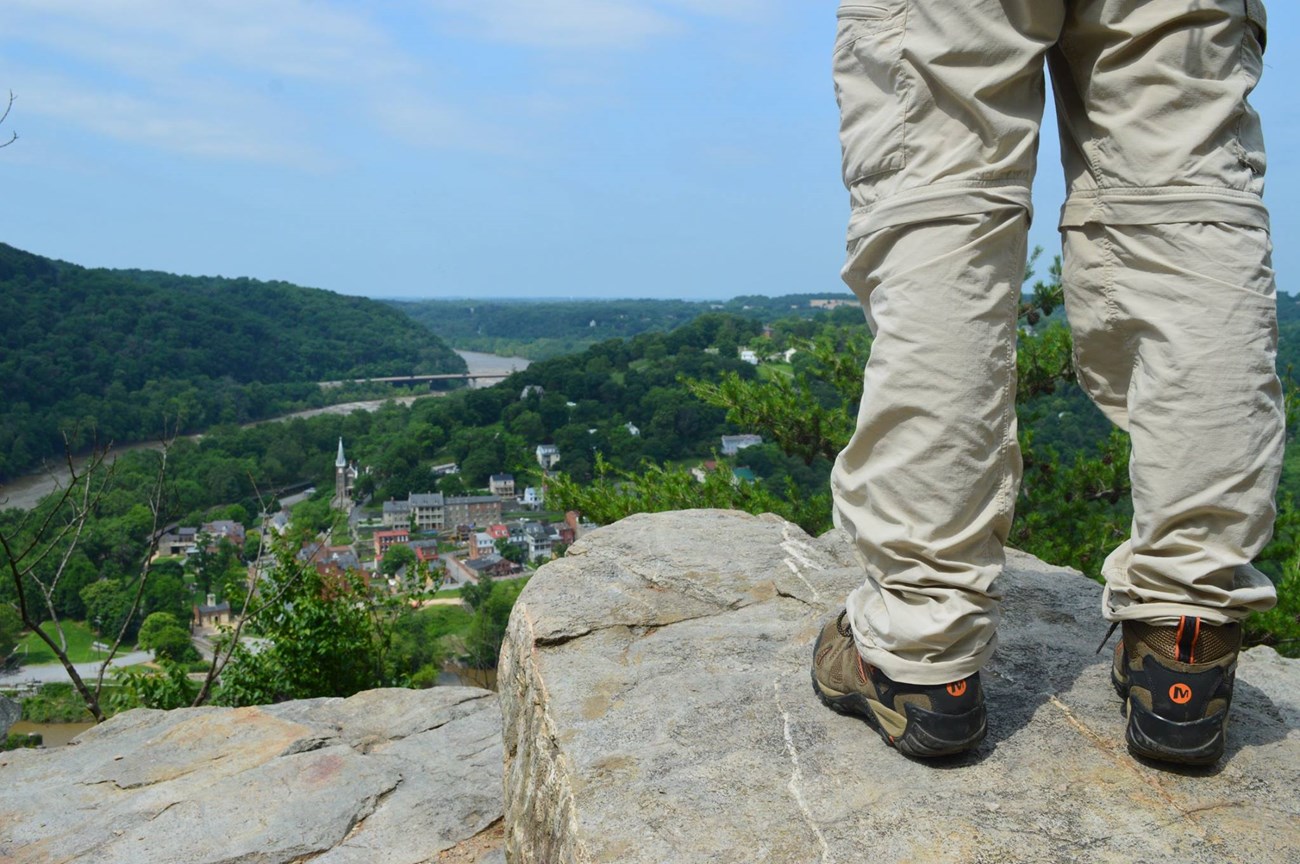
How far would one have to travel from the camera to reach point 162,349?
1275 inches

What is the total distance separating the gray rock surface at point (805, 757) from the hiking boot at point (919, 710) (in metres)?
0.05

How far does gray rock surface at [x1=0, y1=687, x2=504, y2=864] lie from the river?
2260 millimetres

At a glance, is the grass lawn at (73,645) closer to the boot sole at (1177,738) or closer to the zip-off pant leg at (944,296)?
the zip-off pant leg at (944,296)

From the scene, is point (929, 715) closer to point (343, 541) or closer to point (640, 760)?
point (640, 760)

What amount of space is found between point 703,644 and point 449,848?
0.76 metres

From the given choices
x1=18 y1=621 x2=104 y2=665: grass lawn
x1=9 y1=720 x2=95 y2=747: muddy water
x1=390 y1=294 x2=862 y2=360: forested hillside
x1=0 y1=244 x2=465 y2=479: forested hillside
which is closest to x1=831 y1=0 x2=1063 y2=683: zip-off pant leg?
x1=18 y1=621 x2=104 y2=665: grass lawn

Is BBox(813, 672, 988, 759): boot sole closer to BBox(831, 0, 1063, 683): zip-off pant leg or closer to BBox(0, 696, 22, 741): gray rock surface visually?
BBox(831, 0, 1063, 683): zip-off pant leg

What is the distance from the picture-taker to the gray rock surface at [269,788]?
2.28 metres

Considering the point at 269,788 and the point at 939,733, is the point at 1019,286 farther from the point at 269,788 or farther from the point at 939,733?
the point at 269,788

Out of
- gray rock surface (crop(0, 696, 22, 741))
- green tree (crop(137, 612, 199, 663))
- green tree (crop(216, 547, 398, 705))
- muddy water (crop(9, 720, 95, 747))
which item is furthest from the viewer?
muddy water (crop(9, 720, 95, 747))

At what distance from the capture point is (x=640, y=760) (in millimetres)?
1660

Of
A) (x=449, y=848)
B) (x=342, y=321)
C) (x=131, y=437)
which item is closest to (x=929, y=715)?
(x=449, y=848)

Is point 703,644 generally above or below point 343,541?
above

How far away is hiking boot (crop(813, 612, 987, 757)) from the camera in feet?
4.95
